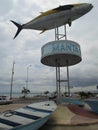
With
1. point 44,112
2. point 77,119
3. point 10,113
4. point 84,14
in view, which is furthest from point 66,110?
point 84,14

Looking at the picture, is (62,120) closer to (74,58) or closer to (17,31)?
(74,58)

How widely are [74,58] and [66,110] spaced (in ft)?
18.1

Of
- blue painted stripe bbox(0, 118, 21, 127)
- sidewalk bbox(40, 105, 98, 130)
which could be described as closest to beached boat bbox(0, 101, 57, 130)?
blue painted stripe bbox(0, 118, 21, 127)

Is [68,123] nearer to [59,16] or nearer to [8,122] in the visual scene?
[8,122]

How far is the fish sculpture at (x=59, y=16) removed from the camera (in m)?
17.5

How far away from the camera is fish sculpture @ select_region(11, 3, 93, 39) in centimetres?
1747

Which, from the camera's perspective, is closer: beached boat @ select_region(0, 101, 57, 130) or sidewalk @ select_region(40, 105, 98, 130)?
beached boat @ select_region(0, 101, 57, 130)

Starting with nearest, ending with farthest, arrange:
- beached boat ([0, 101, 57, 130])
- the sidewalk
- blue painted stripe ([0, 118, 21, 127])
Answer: beached boat ([0, 101, 57, 130])
blue painted stripe ([0, 118, 21, 127])
the sidewalk

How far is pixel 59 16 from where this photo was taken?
1769 centimetres

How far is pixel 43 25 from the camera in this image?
18.3 metres

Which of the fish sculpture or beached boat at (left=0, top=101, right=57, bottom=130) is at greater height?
the fish sculpture

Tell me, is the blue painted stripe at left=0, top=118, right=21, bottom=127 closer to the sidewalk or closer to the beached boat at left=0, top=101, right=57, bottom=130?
the beached boat at left=0, top=101, right=57, bottom=130

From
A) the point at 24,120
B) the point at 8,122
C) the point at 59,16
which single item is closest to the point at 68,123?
the point at 24,120

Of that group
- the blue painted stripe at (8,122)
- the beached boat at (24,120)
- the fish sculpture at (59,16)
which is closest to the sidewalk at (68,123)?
the beached boat at (24,120)
